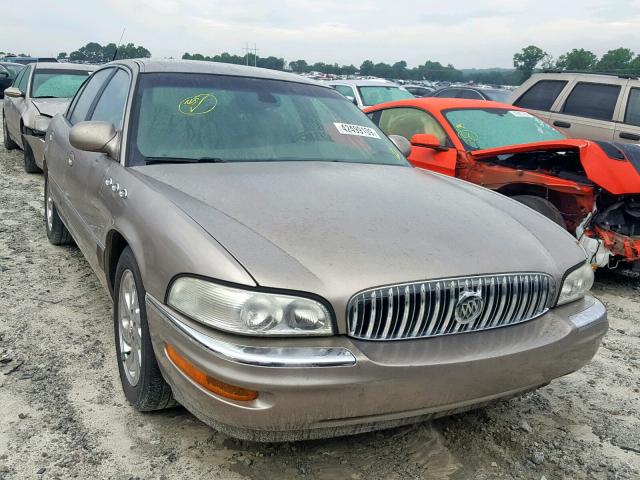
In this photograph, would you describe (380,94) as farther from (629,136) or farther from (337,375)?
(337,375)

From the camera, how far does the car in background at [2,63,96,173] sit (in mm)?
8023

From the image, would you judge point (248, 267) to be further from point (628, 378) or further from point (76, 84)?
point (76, 84)

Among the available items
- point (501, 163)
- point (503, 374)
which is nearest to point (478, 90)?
point (501, 163)

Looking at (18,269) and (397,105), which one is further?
(397,105)

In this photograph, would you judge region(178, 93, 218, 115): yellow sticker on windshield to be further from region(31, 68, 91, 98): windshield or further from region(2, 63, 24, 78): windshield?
region(2, 63, 24, 78): windshield

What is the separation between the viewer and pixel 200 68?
145 inches

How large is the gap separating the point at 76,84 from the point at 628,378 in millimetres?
8540

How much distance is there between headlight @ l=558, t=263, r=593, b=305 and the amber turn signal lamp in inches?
54.0

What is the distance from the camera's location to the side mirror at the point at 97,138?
318 cm

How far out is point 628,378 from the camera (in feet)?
11.3

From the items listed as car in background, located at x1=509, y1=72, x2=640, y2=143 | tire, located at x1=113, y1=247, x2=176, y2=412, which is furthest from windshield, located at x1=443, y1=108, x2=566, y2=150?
tire, located at x1=113, y1=247, x2=176, y2=412

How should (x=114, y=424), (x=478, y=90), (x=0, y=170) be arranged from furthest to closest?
1. (x=478, y=90)
2. (x=0, y=170)
3. (x=114, y=424)

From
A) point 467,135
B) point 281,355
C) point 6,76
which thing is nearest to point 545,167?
point 467,135

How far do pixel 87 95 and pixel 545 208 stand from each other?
11.6ft
